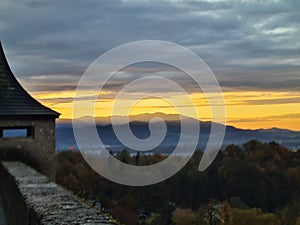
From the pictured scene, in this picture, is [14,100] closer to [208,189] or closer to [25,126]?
[25,126]

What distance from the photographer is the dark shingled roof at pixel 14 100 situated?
33.0 feet

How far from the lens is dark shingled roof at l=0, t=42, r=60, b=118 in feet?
33.0

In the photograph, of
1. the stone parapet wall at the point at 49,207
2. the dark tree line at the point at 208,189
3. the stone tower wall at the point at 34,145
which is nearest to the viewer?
the stone parapet wall at the point at 49,207

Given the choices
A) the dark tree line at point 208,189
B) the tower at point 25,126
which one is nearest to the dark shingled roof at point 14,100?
the tower at point 25,126

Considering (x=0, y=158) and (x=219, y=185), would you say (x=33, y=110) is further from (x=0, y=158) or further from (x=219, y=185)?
(x=219, y=185)

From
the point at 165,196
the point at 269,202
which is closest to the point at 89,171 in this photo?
the point at 165,196

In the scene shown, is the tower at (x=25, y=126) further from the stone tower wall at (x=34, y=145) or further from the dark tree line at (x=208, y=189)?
the dark tree line at (x=208, y=189)

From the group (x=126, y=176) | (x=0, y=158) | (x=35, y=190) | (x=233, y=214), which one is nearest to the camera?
(x=35, y=190)

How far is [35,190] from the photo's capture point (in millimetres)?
5320

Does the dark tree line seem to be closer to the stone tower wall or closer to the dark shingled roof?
the dark shingled roof

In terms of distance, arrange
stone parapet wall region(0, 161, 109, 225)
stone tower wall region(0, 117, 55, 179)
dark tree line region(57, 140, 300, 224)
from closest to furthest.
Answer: stone parapet wall region(0, 161, 109, 225), stone tower wall region(0, 117, 55, 179), dark tree line region(57, 140, 300, 224)

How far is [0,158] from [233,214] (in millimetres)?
37443

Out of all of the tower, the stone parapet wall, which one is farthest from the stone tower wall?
the stone parapet wall

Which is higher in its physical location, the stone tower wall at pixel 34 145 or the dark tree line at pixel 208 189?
the stone tower wall at pixel 34 145
